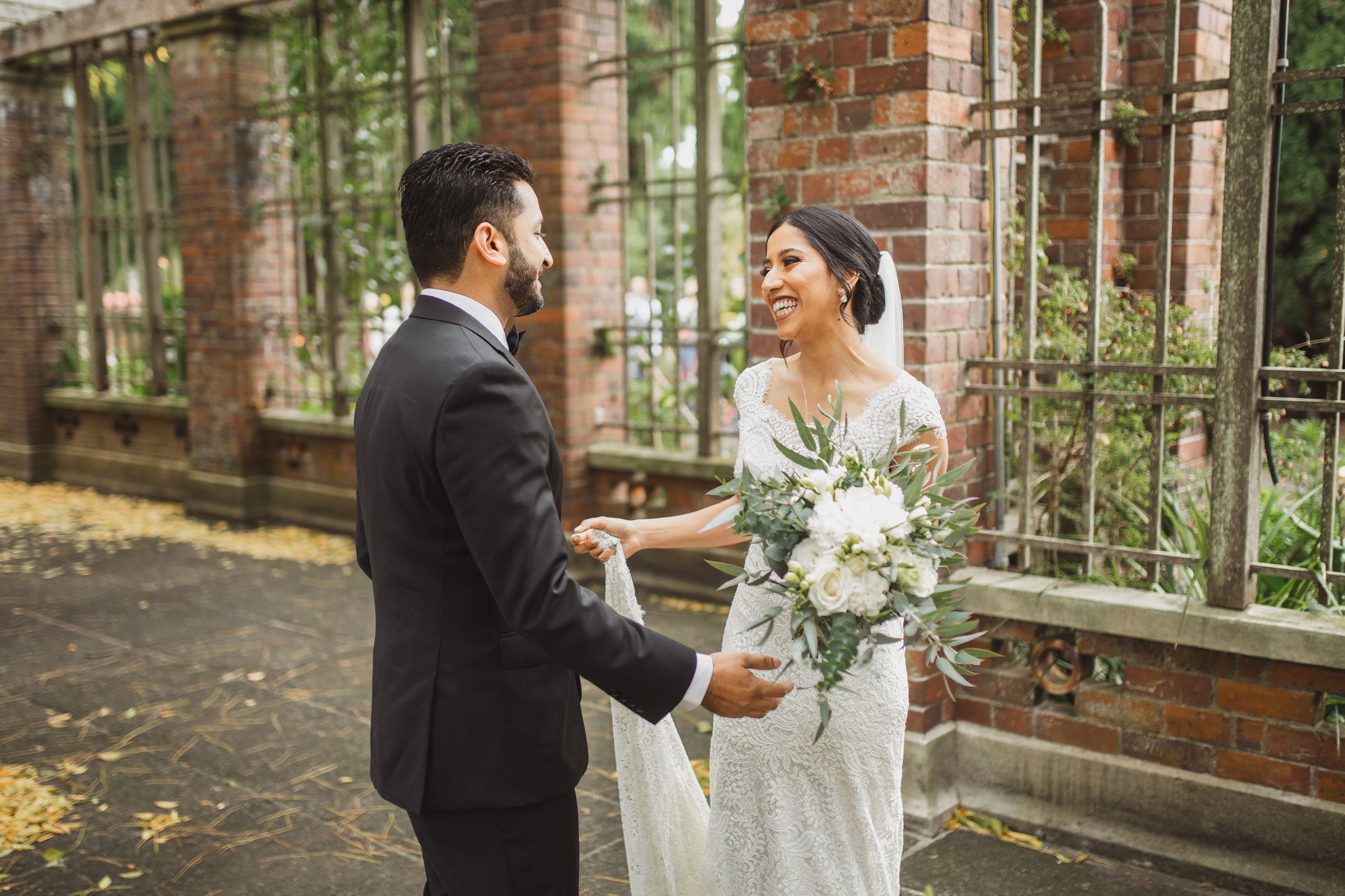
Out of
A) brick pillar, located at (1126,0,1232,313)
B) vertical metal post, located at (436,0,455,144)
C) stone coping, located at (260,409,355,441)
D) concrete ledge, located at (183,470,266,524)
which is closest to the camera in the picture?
brick pillar, located at (1126,0,1232,313)

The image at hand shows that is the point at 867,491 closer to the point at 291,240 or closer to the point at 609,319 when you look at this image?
the point at 609,319

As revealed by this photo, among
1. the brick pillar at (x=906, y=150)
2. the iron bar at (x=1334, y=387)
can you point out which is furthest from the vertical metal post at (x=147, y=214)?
the iron bar at (x=1334, y=387)

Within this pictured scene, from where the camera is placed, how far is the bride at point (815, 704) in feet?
8.43

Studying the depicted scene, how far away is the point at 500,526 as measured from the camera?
1957 mm

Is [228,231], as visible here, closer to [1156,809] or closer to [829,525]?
[1156,809]

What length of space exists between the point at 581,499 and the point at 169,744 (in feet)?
10.2

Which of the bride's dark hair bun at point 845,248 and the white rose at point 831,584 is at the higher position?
the bride's dark hair bun at point 845,248

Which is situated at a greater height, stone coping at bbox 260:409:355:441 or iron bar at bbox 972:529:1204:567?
stone coping at bbox 260:409:355:441

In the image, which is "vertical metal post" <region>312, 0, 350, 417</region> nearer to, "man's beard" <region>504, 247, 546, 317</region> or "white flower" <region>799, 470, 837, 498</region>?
"man's beard" <region>504, 247, 546, 317</region>

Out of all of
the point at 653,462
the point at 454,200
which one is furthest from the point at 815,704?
the point at 653,462

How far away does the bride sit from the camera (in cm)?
257

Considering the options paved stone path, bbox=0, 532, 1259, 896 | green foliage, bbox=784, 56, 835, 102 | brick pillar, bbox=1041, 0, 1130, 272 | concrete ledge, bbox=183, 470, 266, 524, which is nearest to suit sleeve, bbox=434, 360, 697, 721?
paved stone path, bbox=0, 532, 1259, 896

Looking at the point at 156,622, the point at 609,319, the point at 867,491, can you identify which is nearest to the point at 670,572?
the point at 609,319

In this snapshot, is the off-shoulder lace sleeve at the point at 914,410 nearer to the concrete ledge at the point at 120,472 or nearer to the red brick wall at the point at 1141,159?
the red brick wall at the point at 1141,159
